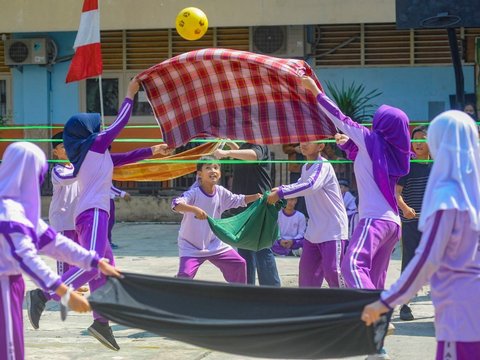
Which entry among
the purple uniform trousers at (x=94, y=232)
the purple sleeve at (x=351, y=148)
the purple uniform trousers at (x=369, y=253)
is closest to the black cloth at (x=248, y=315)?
the purple uniform trousers at (x=369, y=253)

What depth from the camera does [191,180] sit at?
19766mm

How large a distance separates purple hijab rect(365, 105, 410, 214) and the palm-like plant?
10.2 metres

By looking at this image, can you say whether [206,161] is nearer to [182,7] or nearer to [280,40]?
[182,7]

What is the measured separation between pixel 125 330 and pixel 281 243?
392cm

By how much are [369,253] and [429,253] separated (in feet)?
8.72

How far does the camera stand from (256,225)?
980 centimetres

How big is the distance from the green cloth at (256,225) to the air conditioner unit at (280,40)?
9722 mm

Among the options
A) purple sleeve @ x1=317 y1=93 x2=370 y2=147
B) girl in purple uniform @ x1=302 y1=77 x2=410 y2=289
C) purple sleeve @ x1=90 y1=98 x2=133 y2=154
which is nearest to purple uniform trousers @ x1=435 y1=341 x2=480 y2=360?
girl in purple uniform @ x1=302 y1=77 x2=410 y2=289

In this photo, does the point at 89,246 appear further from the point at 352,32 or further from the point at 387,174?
the point at 352,32

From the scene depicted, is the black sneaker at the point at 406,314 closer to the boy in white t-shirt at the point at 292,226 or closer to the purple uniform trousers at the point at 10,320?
the boy in white t-shirt at the point at 292,226

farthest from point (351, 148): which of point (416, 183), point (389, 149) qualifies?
point (416, 183)

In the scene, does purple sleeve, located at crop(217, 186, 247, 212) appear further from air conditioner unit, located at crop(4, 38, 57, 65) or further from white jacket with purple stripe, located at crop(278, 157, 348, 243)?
air conditioner unit, located at crop(4, 38, 57, 65)

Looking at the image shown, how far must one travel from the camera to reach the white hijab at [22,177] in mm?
5766

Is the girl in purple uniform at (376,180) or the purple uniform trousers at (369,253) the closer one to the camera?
the purple uniform trousers at (369,253)
